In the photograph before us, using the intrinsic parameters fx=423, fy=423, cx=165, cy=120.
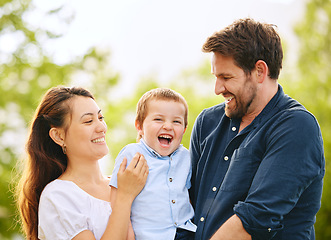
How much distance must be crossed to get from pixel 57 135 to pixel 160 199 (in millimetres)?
803

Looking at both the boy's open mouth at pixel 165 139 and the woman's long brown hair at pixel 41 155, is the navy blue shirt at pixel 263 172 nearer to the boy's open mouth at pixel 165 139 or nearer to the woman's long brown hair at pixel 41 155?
the boy's open mouth at pixel 165 139

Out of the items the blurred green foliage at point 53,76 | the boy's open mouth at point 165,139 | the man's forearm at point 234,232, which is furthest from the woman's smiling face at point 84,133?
the blurred green foliage at point 53,76

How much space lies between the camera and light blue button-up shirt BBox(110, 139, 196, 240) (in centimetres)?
254

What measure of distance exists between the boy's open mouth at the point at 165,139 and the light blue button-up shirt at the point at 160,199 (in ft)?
0.28

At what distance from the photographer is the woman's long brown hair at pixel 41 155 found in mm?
2752

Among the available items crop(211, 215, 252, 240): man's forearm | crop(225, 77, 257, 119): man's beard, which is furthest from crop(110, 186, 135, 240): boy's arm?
crop(225, 77, 257, 119): man's beard

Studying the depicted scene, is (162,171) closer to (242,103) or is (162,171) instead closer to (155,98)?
(155,98)

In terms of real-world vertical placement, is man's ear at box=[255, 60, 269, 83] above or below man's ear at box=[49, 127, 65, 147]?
above

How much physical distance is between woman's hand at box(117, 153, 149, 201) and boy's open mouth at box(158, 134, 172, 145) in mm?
194

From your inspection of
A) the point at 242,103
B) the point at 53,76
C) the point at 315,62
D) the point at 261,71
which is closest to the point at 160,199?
the point at 242,103

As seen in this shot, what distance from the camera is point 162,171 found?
2682mm

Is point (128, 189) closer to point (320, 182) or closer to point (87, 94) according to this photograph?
point (87, 94)

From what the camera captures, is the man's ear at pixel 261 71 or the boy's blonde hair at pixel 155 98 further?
the boy's blonde hair at pixel 155 98

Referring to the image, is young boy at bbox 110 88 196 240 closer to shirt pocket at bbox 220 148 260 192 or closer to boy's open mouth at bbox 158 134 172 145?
boy's open mouth at bbox 158 134 172 145
